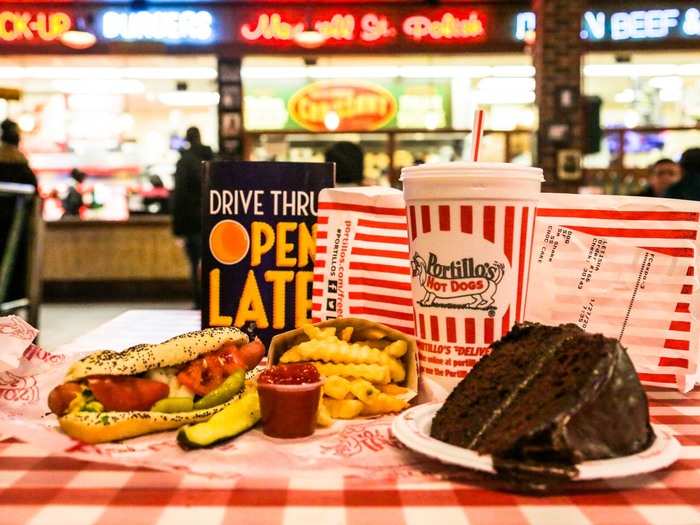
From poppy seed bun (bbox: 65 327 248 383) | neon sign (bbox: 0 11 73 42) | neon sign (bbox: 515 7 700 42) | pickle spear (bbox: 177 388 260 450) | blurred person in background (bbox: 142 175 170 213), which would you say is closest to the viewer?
pickle spear (bbox: 177 388 260 450)

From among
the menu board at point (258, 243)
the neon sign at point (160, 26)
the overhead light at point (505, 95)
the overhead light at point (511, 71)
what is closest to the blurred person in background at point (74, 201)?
the neon sign at point (160, 26)

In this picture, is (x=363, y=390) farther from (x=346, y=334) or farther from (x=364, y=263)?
(x=364, y=263)

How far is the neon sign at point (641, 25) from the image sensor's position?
28.1ft

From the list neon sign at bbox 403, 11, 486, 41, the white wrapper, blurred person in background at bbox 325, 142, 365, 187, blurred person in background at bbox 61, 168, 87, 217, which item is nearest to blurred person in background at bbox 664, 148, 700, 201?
blurred person in background at bbox 325, 142, 365, 187

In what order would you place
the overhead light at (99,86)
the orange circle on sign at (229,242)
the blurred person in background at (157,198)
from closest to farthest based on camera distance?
the orange circle on sign at (229,242), the blurred person in background at (157,198), the overhead light at (99,86)

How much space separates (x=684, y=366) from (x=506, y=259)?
0.42 metres

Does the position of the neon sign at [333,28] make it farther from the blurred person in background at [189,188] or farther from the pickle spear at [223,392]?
the pickle spear at [223,392]

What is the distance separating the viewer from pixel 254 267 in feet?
4.43

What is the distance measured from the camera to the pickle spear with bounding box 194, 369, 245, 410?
0.95m

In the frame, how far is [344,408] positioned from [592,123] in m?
7.97

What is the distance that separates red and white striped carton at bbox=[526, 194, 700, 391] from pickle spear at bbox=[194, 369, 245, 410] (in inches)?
20.7

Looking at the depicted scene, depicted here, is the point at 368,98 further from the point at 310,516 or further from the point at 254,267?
the point at 310,516

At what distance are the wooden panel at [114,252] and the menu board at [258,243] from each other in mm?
7879

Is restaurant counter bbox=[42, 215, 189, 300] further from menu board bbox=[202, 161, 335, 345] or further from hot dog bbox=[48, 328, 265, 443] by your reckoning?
hot dog bbox=[48, 328, 265, 443]
